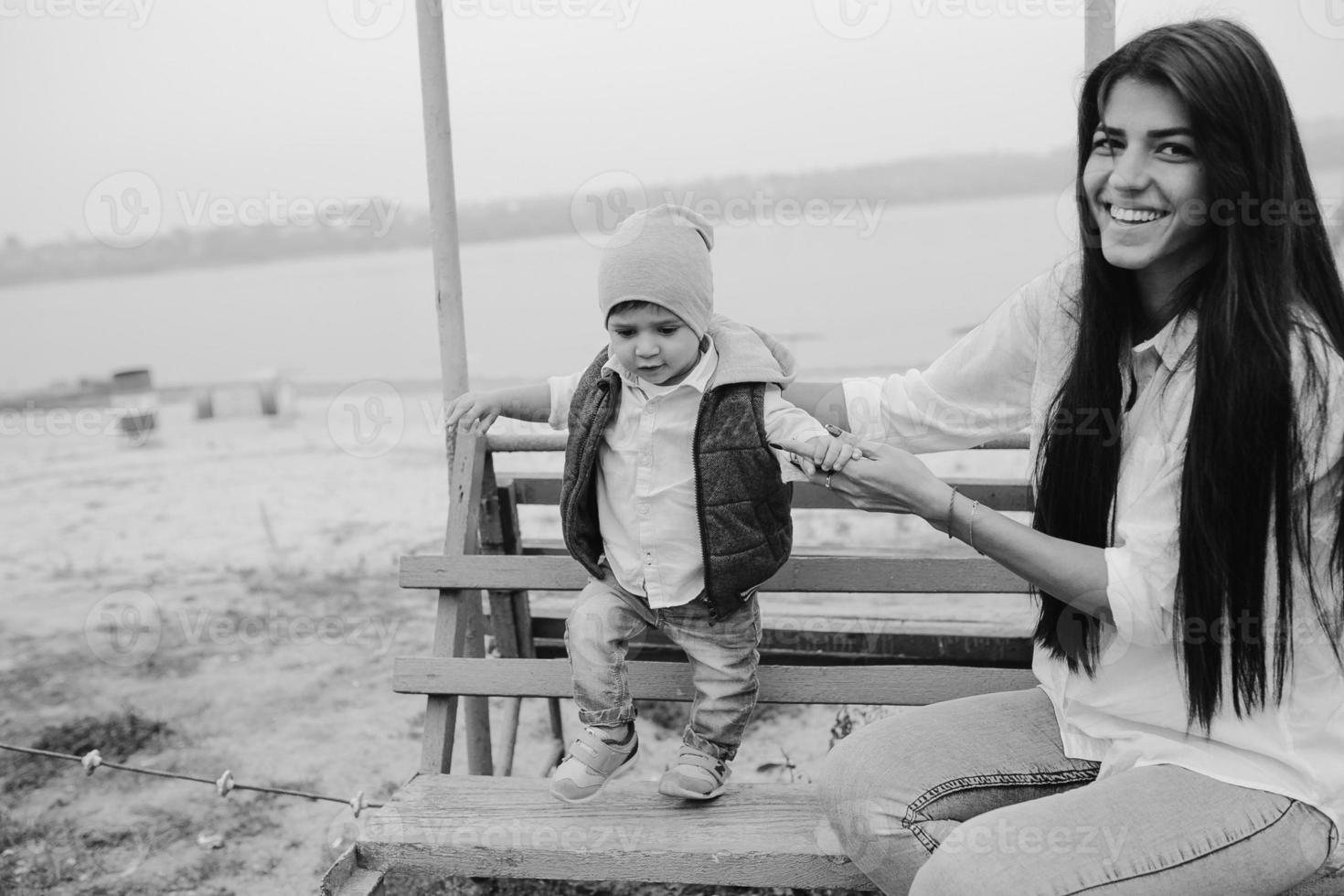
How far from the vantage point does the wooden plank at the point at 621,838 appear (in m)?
2.38

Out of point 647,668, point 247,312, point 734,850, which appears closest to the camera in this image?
point 734,850

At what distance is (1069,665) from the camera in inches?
88.0

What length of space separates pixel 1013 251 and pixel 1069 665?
36.9 metres

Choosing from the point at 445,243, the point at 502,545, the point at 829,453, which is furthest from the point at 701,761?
the point at 445,243

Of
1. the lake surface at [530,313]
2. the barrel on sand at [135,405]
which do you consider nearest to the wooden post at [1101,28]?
the lake surface at [530,313]

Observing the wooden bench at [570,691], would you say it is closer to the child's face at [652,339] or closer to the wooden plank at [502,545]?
the wooden plank at [502,545]

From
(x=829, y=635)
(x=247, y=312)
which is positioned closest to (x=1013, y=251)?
(x=247, y=312)

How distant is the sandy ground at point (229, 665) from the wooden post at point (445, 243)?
36.2 inches

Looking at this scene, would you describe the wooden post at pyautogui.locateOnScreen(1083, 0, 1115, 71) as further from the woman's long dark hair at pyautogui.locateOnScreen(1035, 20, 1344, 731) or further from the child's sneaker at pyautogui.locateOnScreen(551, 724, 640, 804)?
the child's sneaker at pyautogui.locateOnScreen(551, 724, 640, 804)

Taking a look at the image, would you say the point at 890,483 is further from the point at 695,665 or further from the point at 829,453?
the point at 695,665

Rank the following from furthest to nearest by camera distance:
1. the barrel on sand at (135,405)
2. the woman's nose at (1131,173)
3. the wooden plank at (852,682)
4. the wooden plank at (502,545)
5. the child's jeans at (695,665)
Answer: the barrel on sand at (135,405)
the wooden plank at (502,545)
the wooden plank at (852,682)
the child's jeans at (695,665)
the woman's nose at (1131,173)

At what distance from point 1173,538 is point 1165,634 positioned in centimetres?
17

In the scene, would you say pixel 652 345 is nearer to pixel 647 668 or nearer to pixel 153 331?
pixel 647 668

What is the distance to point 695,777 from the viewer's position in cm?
255
